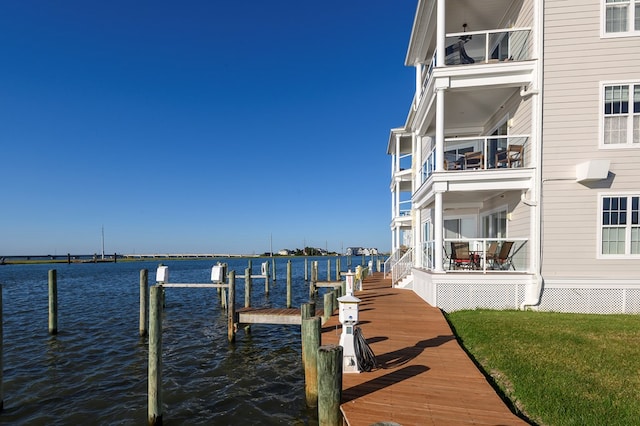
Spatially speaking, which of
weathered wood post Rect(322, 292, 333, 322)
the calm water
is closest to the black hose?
the calm water

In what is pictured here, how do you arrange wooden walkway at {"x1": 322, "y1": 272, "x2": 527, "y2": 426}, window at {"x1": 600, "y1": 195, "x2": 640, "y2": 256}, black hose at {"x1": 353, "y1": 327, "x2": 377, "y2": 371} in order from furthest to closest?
window at {"x1": 600, "y1": 195, "x2": 640, "y2": 256}
black hose at {"x1": 353, "y1": 327, "x2": 377, "y2": 371}
wooden walkway at {"x1": 322, "y1": 272, "x2": 527, "y2": 426}

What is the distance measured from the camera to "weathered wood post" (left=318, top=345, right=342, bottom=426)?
469 centimetres

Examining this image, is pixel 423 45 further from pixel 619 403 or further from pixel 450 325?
pixel 619 403

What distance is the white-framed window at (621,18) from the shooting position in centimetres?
1041

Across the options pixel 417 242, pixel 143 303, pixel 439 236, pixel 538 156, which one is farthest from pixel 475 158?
pixel 143 303

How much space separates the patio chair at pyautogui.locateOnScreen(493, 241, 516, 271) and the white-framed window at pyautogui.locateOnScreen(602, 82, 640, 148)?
4.25 metres

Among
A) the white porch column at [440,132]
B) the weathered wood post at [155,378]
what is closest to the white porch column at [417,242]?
the white porch column at [440,132]

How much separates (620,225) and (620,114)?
3507 mm

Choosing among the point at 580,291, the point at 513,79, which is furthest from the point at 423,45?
the point at 580,291

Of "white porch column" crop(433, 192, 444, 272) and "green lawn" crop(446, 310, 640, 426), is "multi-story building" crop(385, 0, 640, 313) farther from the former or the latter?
"green lawn" crop(446, 310, 640, 426)

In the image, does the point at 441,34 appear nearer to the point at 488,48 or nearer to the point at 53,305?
the point at 488,48

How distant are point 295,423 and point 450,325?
16.3 ft

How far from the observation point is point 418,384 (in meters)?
5.33

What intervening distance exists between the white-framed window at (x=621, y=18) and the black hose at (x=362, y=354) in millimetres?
12367
